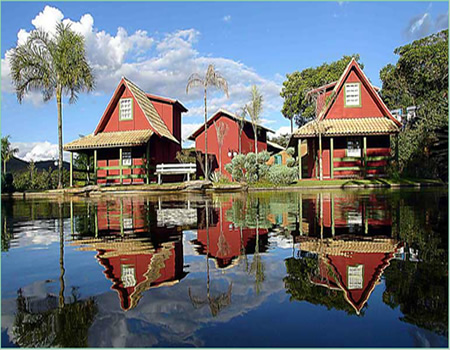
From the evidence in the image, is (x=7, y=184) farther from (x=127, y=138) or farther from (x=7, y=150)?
(x=7, y=150)

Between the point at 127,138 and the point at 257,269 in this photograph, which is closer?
the point at 257,269

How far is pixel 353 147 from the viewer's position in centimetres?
2186

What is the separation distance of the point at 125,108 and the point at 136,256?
915 inches

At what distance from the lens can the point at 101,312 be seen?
2.29m

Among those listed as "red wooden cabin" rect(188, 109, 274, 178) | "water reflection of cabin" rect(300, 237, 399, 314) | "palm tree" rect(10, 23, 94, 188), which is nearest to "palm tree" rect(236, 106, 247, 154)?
"red wooden cabin" rect(188, 109, 274, 178)

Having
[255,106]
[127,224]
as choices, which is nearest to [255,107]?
[255,106]

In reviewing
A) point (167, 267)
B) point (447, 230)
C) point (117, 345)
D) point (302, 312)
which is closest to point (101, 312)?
point (117, 345)

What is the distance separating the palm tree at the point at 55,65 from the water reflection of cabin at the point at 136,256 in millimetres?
18051

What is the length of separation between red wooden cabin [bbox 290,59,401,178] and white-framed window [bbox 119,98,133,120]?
41.9ft

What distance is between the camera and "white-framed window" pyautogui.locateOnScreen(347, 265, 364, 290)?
8.60 feet

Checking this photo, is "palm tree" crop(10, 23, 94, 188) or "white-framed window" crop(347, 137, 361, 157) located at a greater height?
"palm tree" crop(10, 23, 94, 188)

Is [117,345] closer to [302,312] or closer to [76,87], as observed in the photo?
[302,312]

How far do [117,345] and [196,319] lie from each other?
518mm

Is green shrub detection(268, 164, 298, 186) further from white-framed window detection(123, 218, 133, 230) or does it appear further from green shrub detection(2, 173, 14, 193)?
green shrub detection(2, 173, 14, 193)
